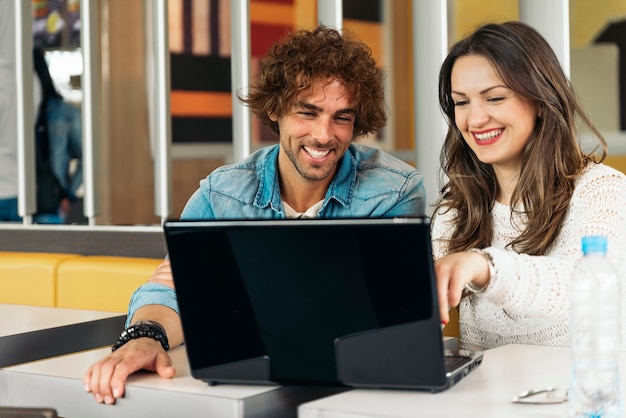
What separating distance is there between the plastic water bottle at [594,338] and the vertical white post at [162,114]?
2.25 metres

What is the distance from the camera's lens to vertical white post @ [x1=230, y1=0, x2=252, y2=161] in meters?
3.17

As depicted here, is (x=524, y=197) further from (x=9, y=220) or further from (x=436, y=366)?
(x=9, y=220)

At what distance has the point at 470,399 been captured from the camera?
4.15ft

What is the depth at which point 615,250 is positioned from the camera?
182cm

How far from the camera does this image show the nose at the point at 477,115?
203 centimetres

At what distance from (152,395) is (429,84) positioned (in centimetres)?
167

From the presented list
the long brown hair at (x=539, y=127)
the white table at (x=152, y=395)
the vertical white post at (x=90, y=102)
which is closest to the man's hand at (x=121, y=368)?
the white table at (x=152, y=395)

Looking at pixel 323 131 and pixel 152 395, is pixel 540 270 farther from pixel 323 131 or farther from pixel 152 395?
pixel 323 131

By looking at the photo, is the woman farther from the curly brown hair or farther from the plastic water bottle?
the plastic water bottle

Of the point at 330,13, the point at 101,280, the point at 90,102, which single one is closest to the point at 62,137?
the point at 90,102

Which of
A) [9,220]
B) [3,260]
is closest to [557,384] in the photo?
[3,260]

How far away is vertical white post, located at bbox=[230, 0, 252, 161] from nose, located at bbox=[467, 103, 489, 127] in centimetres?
125

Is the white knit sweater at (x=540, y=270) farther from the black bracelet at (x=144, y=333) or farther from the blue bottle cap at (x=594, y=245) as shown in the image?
the black bracelet at (x=144, y=333)

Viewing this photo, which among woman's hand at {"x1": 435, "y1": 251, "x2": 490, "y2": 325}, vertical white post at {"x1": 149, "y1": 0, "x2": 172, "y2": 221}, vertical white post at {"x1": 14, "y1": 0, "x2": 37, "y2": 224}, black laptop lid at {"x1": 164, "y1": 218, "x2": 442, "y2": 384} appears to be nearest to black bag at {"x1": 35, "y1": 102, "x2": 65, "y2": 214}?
vertical white post at {"x1": 14, "y1": 0, "x2": 37, "y2": 224}
